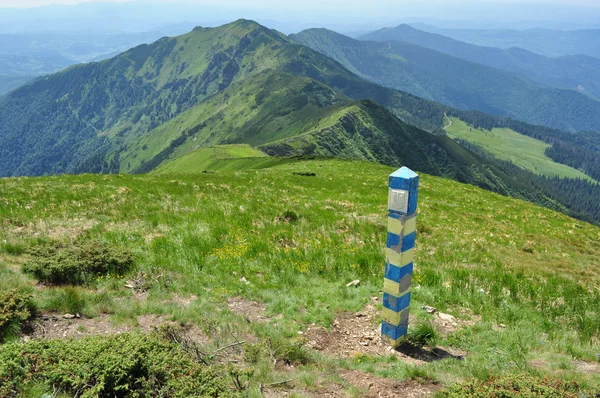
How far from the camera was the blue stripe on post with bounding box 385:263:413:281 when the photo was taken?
791 cm

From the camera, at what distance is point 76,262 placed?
33.3ft

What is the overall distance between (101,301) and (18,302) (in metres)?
1.62

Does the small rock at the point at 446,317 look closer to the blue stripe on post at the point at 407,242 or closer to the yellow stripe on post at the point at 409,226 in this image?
the blue stripe on post at the point at 407,242

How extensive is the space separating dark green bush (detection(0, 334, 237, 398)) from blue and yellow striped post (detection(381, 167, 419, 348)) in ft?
12.8

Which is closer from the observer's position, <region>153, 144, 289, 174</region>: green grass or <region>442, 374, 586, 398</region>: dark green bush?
<region>442, 374, 586, 398</region>: dark green bush

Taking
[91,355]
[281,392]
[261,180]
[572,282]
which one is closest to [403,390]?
[281,392]

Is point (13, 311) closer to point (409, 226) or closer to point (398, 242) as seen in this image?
point (398, 242)

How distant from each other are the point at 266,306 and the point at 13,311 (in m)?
5.51

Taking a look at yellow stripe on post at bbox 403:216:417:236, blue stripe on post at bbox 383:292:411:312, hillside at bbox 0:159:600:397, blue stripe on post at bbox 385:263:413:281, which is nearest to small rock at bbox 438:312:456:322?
hillside at bbox 0:159:600:397

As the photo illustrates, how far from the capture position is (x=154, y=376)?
5762 millimetres

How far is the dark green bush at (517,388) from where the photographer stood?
569cm

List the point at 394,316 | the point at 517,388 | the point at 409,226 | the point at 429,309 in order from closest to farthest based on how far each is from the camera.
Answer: the point at 517,388, the point at 409,226, the point at 394,316, the point at 429,309

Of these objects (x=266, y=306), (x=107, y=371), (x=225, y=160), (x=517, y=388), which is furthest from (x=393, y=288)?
(x=225, y=160)

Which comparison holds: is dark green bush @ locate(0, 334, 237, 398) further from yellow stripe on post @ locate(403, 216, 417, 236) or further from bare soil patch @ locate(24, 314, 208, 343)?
yellow stripe on post @ locate(403, 216, 417, 236)
